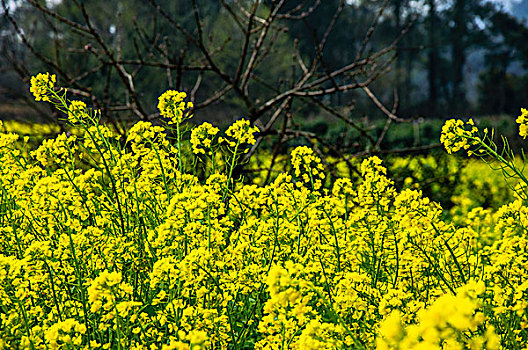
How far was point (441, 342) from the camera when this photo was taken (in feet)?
7.04

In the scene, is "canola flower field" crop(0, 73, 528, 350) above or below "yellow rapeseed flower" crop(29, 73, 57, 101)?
below

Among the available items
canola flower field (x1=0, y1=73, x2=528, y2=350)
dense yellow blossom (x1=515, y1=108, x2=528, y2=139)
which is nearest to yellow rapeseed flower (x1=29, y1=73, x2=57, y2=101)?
canola flower field (x1=0, y1=73, x2=528, y2=350)

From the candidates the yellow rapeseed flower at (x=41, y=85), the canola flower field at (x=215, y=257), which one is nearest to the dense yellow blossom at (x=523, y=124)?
the canola flower field at (x=215, y=257)

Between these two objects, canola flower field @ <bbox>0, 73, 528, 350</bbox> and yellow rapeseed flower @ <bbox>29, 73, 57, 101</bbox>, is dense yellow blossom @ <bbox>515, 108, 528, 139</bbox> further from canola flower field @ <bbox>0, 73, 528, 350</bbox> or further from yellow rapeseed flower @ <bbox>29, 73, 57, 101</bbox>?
yellow rapeseed flower @ <bbox>29, 73, 57, 101</bbox>

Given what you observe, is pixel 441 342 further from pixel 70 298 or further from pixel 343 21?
pixel 343 21

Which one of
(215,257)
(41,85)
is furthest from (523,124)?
(41,85)

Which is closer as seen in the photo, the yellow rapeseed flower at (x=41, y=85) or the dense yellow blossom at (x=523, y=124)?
the dense yellow blossom at (x=523, y=124)

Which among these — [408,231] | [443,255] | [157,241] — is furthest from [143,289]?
[443,255]

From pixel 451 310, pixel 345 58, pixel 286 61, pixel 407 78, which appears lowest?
pixel 451 310

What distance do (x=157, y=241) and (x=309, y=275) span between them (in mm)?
723

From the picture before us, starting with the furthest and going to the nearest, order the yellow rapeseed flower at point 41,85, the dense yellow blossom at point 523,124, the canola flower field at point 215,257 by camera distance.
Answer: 1. the yellow rapeseed flower at point 41,85
2. the dense yellow blossom at point 523,124
3. the canola flower field at point 215,257

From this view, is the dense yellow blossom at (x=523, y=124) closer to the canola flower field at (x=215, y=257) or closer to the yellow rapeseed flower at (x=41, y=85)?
the canola flower field at (x=215, y=257)

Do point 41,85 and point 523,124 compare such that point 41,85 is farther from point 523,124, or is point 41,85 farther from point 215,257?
point 523,124

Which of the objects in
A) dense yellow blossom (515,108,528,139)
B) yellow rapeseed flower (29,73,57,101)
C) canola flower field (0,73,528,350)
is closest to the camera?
canola flower field (0,73,528,350)
